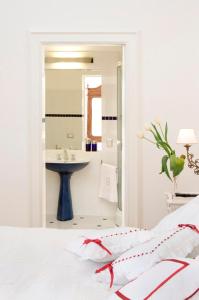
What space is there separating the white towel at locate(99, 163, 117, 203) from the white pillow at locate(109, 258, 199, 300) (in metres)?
3.04

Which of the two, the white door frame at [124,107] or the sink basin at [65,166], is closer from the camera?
the white door frame at [124,107]

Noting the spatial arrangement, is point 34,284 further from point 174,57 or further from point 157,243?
point 174,57

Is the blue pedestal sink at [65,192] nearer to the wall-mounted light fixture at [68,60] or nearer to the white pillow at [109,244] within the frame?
the wall-mounted light fixture at [68,60]

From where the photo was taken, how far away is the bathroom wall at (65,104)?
4.30 m

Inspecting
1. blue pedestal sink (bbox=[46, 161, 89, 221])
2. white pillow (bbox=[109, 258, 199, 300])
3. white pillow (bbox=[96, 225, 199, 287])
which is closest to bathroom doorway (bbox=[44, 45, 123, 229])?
blue pedestal sink (bbox=[46, 161, 89, 221])

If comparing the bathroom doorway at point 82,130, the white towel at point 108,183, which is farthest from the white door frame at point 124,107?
the bathroom doorway at point 82,130

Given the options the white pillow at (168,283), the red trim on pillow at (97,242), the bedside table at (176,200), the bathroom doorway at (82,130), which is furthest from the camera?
the bathroom doorway at (82,130)

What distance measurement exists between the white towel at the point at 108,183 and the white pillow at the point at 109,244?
2.55 metres

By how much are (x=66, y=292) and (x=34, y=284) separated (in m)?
0.13

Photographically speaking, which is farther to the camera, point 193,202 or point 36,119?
point 36,119

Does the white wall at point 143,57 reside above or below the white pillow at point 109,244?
above

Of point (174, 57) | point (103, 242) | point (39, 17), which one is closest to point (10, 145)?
point (39, 17)

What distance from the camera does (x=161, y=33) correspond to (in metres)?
2.92

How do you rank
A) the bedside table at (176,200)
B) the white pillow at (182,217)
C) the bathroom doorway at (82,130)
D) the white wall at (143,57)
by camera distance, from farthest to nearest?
the bathroom doorway at (82,130) → the white wall at (143,57) → the bedside table at (176,200) → the white pillow at (182,217)
